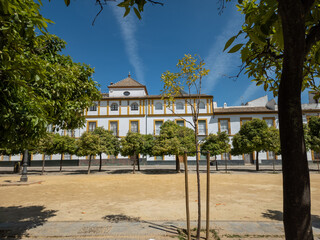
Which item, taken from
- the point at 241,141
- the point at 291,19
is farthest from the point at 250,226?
the point at 241,141

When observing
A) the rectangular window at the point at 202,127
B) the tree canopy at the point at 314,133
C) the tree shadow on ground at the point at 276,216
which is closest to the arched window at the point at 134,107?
the rectangular window at the point at 202,127

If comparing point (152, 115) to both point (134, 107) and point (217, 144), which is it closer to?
point (134, 107)

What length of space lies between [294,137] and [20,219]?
6.61 metres

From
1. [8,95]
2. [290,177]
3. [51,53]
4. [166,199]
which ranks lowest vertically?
[166,199]

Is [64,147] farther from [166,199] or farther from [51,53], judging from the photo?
[51,53]

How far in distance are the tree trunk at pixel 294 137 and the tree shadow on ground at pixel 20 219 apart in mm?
4705

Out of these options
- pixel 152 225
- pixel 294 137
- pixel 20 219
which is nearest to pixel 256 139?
pixel 152 225

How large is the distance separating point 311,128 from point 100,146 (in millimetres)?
23377

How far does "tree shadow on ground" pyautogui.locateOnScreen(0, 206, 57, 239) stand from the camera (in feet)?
13.8

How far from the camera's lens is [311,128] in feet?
77.0

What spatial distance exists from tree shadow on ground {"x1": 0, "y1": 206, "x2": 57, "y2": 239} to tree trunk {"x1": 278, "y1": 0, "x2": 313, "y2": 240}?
4.70 metres

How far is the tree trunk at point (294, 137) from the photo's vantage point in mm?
1214

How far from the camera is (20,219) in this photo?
547 cm

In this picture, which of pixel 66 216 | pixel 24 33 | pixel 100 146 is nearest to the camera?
pixel 24 33
